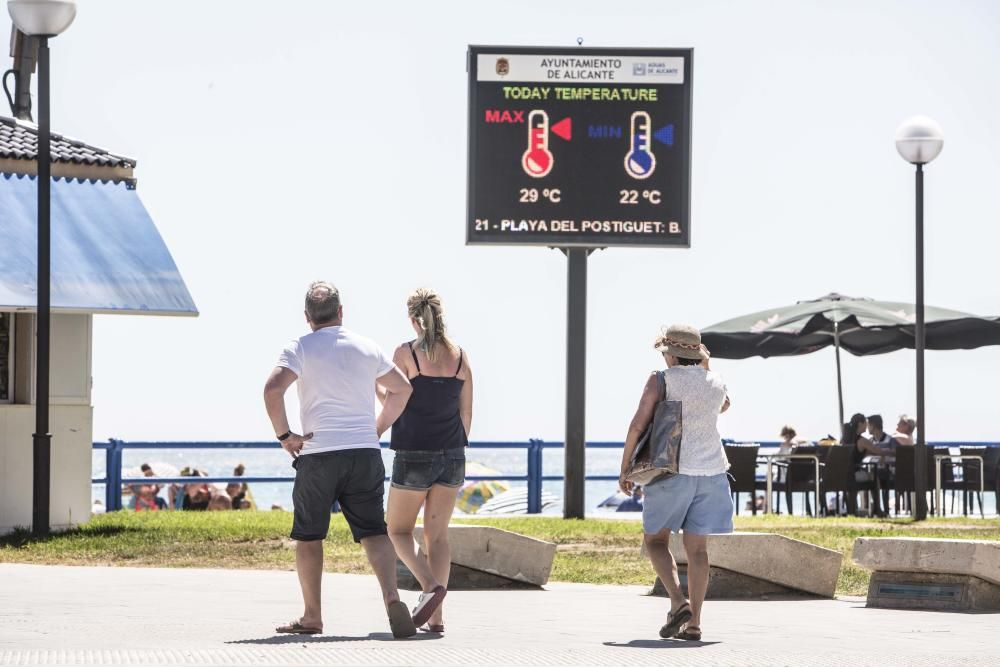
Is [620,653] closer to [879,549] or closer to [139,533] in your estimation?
[879,549]

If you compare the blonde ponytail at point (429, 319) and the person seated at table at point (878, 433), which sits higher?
the blonde ponytail at point (429, 319)

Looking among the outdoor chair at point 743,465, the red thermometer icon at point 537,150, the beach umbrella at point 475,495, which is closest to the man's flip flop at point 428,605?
the red thermometer icon at point 537,150

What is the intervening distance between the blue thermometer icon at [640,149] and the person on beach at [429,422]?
40.2 feet

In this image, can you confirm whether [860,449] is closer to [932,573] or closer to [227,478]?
[227,478]

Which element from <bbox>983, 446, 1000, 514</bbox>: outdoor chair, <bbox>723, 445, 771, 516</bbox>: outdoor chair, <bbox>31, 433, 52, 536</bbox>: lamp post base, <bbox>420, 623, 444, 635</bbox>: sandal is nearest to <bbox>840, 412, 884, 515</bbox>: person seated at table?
<bbox>723, 445, 771, 516</bbox>: outdoor chair

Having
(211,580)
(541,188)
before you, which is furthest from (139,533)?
(541,188)

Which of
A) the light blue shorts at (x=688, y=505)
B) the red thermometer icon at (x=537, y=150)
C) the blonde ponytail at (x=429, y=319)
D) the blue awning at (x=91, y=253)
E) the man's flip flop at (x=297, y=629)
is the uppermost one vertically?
the red thermometer icon at (x=537, y=150)

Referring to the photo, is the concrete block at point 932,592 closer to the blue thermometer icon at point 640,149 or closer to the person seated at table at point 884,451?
the blue thermometer icon at point 640,149

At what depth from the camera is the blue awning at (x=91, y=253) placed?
16.8m

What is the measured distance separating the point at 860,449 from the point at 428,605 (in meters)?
15.2

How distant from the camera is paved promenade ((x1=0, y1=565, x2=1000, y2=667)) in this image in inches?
311

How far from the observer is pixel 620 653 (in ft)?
27.4

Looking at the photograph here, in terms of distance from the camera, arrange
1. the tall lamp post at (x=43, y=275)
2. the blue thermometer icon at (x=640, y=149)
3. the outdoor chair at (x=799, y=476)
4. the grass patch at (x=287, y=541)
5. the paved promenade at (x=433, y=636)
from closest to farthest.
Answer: the paved promenade at (x=433, y=636), the grass patch at (x=287, y=541), the tall lamp post at (x=43, y=275), the blue thermometer icon at (x=640, y=149), the outdoor chair at (x=799, y=476)

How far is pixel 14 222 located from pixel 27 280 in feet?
2.46
